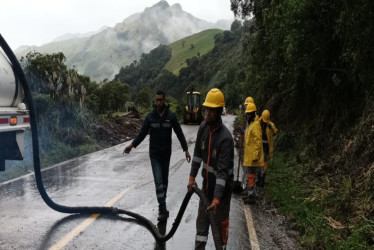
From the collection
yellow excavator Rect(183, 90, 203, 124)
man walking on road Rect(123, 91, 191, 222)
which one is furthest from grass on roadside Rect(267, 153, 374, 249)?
yellow excavator Rect(183, 90, 203, 124)

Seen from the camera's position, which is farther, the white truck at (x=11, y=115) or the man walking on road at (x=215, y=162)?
the white truck at (x=11, y=115)

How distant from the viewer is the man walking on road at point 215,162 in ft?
13.1

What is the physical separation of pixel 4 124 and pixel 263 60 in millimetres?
12552

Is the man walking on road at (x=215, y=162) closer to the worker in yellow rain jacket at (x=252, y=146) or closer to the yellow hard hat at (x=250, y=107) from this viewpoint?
the worker in yellow rain jacket at (x=252, y=146)

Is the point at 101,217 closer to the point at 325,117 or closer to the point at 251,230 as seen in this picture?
the point at 251,230

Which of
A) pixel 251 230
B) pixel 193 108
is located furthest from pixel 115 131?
pixel 251 230

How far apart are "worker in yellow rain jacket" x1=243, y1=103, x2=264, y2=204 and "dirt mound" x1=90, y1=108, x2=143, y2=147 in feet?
36.2

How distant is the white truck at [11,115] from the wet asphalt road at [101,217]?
1.09 m

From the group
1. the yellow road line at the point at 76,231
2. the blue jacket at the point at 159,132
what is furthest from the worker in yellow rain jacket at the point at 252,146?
the yellow road line at the point at 76,231

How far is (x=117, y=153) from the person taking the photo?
1501 cm

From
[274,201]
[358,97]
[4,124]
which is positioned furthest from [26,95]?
[358,97]

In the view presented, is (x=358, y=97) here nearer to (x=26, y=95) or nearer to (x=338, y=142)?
(x=338, y=142)

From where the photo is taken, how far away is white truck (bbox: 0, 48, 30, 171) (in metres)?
5.67

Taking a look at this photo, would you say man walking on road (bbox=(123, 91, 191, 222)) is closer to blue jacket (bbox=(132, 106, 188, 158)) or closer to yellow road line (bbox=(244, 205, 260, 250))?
blue jacket (bbox=(132, 106, 188, 158))
